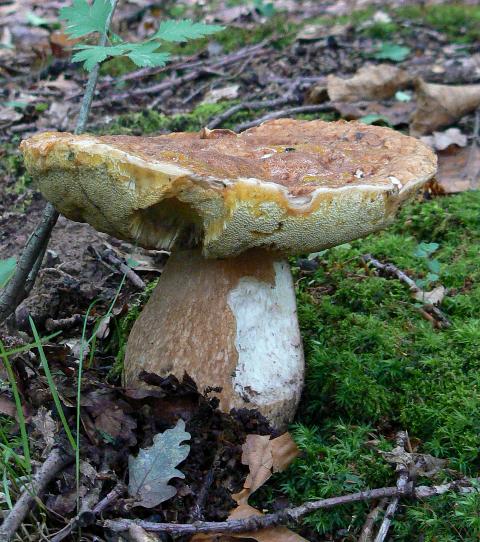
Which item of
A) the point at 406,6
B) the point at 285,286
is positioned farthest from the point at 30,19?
the point at 285,286

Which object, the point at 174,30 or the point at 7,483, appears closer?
the point at 7,483

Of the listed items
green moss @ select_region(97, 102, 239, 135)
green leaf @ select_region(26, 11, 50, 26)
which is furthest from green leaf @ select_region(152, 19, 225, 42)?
green leaf @ select_region(26, 11, 50, 26)

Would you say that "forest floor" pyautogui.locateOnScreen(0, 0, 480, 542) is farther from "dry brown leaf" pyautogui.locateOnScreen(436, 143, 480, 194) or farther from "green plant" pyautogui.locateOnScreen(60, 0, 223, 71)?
"green plant" pyautogui.locateOnScreen(60, 0, 223, 71)

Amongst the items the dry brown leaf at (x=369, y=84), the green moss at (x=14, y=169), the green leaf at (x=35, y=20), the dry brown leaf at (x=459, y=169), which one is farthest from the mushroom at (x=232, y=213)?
the green leaf at (x=35, y=20)

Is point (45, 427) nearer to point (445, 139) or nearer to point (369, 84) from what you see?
point (445, 139)

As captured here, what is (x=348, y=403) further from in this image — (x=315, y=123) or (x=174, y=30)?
(x=174, y=30)

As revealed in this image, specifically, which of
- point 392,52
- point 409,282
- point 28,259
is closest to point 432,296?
point 409,282
